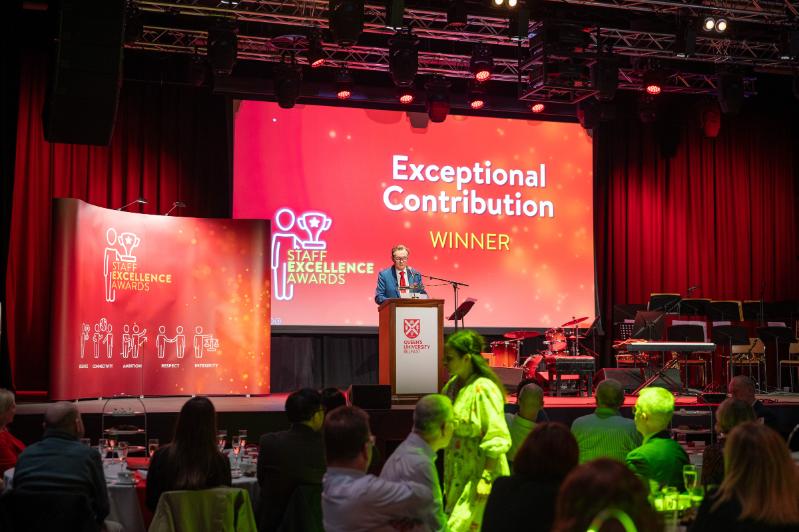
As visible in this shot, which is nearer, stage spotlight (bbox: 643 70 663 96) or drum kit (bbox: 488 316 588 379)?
drum kit (bbox: 488 316 588 379)

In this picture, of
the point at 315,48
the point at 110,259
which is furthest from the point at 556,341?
the point at 110,259

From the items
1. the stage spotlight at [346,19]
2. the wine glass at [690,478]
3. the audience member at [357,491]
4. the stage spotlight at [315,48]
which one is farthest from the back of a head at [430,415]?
the stage spotlight at [315,48]

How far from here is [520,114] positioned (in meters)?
12.9

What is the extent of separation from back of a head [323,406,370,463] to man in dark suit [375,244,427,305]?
18.4 feet

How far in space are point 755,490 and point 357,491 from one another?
128 cm

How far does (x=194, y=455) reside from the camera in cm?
385

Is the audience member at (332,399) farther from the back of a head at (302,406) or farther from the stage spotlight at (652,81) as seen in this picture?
the stage spotlight at (652,81)

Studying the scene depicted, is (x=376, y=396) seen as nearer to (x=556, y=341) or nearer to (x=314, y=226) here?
(x=556, y=341)

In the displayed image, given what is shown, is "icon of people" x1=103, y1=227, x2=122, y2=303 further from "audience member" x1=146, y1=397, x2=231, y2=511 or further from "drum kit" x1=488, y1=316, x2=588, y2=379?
"audience member" x1=146, y1=397, x2=231, y2=511

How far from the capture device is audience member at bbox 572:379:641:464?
455cm

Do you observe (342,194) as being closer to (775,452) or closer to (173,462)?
(173,462)

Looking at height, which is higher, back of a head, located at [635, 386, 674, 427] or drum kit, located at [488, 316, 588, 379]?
drum kit, located at [488, 316, 588, 379]

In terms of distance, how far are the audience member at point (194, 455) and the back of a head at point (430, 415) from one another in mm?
878

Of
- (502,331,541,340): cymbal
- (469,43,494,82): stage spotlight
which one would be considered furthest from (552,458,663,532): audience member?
(469,43,494,82): stage spotlight
